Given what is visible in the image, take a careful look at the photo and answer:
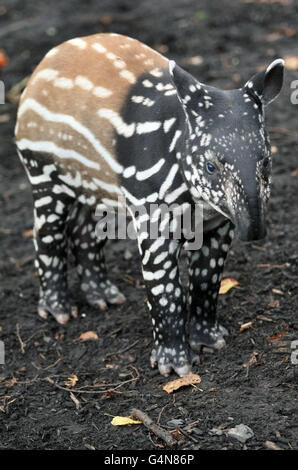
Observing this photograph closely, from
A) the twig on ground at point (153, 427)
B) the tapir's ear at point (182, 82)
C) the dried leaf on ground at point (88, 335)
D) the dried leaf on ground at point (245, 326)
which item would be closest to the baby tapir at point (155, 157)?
the tapir's ear at point (182, 82)

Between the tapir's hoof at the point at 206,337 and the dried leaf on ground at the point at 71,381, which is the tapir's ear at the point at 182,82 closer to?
the tapir's hoof at the point at 206,337

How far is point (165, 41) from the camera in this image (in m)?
10.8

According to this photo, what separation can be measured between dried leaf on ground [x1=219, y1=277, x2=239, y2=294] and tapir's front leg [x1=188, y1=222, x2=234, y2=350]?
55 cm

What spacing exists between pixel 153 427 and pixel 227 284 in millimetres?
1789

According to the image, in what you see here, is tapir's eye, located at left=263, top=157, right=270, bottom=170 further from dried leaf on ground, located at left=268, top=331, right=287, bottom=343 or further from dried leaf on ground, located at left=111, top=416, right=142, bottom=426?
dried leaf on ground, located at left=111, top=416, right=142, bottom=426

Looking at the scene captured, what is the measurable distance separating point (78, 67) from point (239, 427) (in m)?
2.67

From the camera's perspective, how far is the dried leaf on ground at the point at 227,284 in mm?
5969

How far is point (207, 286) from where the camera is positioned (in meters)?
5.26

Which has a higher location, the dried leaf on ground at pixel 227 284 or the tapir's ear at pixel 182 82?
Result: the tapir's ear at pixel 182 82

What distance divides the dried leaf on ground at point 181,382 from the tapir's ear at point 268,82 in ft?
6.04

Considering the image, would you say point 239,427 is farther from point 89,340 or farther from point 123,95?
point 123,95

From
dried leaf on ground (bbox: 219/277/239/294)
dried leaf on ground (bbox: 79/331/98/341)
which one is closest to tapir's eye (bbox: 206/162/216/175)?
dried leaf on ground (bbox: 219/277/239/294)

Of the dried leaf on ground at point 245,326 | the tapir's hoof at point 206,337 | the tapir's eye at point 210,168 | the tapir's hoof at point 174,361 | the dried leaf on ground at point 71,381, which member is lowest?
the dried leaf on ground at point 71,381

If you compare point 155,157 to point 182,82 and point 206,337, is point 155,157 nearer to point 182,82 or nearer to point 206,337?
point 182,82
